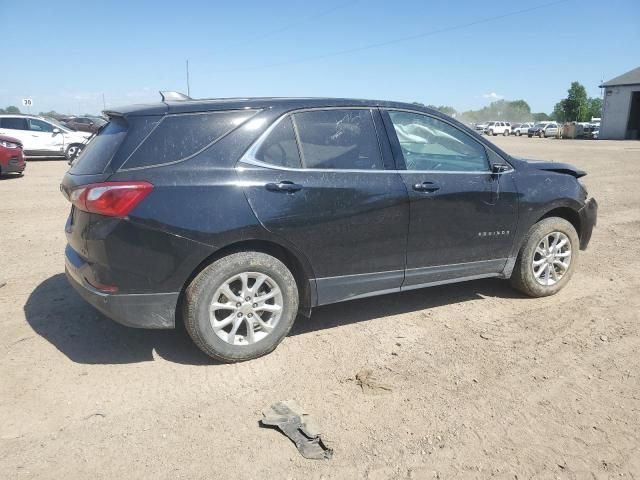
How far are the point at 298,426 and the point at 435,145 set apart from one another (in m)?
2.73

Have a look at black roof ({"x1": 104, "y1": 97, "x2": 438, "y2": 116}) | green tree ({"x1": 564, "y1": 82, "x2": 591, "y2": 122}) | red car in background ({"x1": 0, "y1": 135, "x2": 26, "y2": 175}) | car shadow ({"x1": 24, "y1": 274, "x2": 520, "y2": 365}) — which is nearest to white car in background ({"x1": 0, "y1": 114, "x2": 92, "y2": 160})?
red car in background ({"x1": 0, "y1": 135, "x2": 26, "y2": 175})

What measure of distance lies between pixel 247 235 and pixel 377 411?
1.40m

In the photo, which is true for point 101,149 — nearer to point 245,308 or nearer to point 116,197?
point 116,197

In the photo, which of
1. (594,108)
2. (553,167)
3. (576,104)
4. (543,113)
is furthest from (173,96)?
(543,113)

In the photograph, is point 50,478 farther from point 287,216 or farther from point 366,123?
point 366,123

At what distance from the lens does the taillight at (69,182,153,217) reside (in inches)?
126

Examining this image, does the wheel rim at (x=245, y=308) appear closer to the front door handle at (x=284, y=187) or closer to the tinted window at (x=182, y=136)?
the front door handle at (x=284, y=187)

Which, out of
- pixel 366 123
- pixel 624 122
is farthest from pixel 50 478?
pixel 624 122

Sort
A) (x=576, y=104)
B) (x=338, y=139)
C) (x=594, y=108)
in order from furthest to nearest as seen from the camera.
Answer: (x=594, y=108)
(x=576, y=104)
(x=338, y=139)

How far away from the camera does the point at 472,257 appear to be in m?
4.53

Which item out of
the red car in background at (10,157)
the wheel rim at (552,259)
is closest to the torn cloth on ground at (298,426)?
the wheel rim at (552,259)

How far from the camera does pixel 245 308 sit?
11.8ft

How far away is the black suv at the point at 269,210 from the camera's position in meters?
3.29

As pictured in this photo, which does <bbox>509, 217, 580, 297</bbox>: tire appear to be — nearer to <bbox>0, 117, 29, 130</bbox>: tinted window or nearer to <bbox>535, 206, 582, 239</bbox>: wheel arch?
<bbox>535, 206, 582, 239</bbox>: wheel arch
